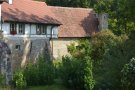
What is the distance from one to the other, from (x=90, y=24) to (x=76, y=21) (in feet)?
7.85

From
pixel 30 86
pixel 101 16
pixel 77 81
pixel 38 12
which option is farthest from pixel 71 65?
pixel 101 16

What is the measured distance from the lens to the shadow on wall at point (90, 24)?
53.3m

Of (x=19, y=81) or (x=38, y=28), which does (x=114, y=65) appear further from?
(x=38, y=28)

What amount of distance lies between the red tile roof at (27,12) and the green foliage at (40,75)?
37.6 feet

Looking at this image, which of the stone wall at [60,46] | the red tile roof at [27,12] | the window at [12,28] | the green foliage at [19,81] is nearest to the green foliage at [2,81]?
the green foliage at [19,81]

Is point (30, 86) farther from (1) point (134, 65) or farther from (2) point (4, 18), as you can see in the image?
(2) point (4, 18)

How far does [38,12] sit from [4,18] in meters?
7.82

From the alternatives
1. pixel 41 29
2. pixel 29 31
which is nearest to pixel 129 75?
pixel 29 31

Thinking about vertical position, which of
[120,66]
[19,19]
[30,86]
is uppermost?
[19,19]

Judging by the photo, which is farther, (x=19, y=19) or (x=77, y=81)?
(x=19, y=19)

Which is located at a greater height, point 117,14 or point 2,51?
point 117,14

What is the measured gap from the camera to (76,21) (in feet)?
175

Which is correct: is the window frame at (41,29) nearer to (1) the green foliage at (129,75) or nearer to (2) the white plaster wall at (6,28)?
(2) the white plaster wall at (6,28)

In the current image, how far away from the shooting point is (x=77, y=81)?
27188 millimetres
